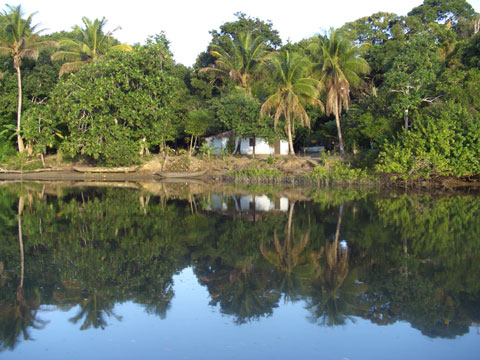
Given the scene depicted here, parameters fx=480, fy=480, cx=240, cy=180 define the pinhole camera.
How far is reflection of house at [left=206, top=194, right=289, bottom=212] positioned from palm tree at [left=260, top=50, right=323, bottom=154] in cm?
1048

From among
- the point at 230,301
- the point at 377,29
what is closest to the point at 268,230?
the point at 230,301

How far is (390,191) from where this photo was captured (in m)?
23.0

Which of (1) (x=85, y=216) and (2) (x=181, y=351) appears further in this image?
(1) (x=85, y=216)

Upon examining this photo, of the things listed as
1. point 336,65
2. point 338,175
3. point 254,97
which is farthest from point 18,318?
point 254,97

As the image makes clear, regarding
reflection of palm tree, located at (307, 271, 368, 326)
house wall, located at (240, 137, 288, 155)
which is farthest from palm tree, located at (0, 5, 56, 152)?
reflection of palm tree, located at (307, 271, 368, 326)

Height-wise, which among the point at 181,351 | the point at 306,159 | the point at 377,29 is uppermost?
the point at 377,29

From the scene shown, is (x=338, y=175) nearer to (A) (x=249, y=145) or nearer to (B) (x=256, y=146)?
(B) (x=256, y=146)

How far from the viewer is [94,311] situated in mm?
6773

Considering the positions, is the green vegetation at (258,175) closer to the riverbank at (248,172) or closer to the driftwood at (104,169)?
the riverbank at (248,172)

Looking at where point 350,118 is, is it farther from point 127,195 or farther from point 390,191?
point 127,195

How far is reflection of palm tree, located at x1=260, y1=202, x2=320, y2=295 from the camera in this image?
8117 mm

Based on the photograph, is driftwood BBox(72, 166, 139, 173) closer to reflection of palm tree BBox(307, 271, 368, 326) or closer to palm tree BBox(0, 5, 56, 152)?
palm tree BBox(0, 5, 56, 152)

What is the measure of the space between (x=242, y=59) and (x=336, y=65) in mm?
9188

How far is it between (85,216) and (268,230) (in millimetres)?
5814
